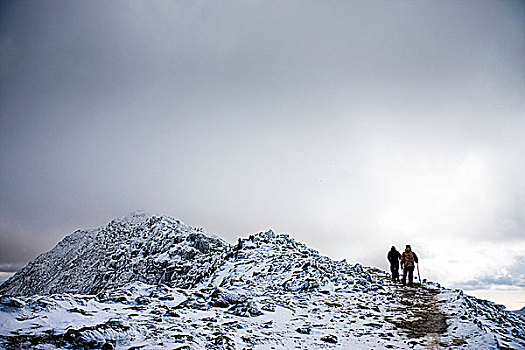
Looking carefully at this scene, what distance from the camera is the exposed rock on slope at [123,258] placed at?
49.2m

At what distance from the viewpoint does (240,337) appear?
33.9 feet

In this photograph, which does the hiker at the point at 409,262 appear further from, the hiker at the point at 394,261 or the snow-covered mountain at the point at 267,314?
the hiker at the point at 394,261

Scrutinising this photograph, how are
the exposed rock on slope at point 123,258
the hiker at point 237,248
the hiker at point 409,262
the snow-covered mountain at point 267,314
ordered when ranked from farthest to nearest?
the exposed rock on slope at point 123,258 < the hiker at point 237,248 < the hiker at point 409,262 < the snow-covered mountain at point 267,314

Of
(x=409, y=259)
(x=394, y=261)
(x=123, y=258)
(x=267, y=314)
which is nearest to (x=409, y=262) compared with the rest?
(x=409, y=259)

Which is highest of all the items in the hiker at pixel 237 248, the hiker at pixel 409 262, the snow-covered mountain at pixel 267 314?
the hiker at pixel 237 248

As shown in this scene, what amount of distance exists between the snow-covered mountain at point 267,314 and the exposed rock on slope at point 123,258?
60.4 ft

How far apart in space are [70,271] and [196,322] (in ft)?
228

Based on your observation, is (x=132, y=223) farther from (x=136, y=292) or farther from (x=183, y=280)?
(x=136, y=292)

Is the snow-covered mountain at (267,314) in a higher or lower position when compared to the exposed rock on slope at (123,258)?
lower

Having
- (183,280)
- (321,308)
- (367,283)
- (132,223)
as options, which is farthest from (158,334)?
(132,223)

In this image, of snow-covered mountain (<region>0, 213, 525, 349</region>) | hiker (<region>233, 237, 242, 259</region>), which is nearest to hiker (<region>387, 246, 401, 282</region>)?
snow-covered mountain (<region>0, 213, 525, 349</region>)

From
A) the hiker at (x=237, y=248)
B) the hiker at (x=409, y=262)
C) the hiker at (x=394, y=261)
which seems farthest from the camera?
the hiker at (x=237, y=248)

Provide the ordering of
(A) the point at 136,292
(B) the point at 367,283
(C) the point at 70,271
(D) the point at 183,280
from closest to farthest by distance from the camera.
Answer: (A) the point at 136,292, (B) the point at 367,283, (D) the point at 183,280, (C) the point at 70,271

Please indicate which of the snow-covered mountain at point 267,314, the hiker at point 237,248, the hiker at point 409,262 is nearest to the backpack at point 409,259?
the hiker at point 409,262
